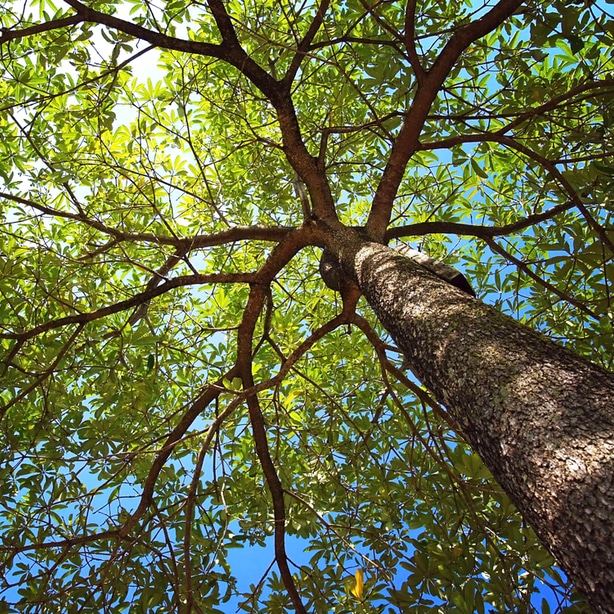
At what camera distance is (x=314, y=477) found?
12.1 ft

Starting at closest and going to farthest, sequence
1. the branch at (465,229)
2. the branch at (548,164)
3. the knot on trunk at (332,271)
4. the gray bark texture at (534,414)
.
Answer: the gray bark texture at (534,414), the branch at (548,164), the knot on trunk at (332,271), the branch at (465,229)

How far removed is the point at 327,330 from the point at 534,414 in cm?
221

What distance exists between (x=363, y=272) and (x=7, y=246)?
10.5 ft

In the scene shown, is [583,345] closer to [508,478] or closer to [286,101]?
[286,101]

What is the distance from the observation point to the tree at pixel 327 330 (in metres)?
1.29

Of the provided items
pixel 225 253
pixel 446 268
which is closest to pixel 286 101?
pixel 446 268

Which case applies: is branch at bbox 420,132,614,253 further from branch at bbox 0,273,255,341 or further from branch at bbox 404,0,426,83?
branch at bbox 0,273,255,341

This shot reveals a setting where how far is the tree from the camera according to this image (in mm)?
1285

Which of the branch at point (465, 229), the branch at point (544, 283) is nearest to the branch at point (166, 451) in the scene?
the branch at point (465, 229)

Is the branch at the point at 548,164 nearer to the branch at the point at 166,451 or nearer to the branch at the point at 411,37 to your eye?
the branch at the point at 411,37

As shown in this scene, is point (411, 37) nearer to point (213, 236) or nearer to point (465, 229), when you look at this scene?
point (465, 229)

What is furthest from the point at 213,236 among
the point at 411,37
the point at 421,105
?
the point at 411,37

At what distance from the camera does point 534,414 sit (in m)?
0.98

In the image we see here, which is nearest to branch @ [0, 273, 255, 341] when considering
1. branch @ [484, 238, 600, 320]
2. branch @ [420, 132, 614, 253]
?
branch @ [420, 132, 614, 253]
